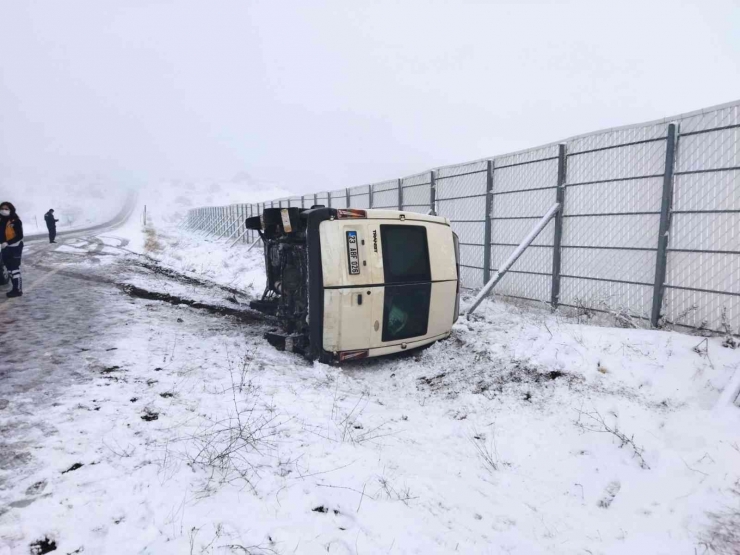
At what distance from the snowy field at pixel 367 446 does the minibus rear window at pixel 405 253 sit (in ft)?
4.62

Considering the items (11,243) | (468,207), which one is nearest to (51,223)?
(11,243)

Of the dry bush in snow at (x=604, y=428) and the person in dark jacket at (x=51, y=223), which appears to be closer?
A: the dry bush in snow at (x=604, y=428)

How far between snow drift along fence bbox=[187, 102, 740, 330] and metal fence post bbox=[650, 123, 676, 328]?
0.05 feet

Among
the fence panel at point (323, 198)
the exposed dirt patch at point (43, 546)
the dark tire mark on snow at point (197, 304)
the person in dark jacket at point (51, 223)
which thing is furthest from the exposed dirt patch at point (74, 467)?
the person in dark jacket at point (51, 223)

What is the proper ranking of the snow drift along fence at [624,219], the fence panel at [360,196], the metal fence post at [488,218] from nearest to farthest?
1. the snow drift along fence at [624,219]
2. the metal fence post at [488,218]
3. the fence panel at [360,196]

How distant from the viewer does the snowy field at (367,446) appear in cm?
258

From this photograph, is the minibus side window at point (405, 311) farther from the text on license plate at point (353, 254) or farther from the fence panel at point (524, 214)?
the fence panel at point (524, 214)

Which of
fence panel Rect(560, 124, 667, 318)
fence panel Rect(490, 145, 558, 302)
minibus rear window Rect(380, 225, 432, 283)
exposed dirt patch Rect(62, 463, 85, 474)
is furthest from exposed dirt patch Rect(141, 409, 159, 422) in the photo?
fence panel Rect(490, 145, 558, 302)

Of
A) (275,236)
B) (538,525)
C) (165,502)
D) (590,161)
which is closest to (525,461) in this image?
(538,525)

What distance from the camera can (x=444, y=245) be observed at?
666 cm

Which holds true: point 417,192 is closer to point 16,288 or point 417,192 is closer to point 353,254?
point 353,254

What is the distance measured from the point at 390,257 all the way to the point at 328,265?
3.28ft

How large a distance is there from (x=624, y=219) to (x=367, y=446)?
19.3ft

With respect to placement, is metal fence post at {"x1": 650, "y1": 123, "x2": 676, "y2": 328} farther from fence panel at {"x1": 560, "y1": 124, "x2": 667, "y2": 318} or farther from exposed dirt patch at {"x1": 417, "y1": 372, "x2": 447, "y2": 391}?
exposed dirt patch at {"x1": 417, "y1": 372, "x2": 447, "y2": 391}
